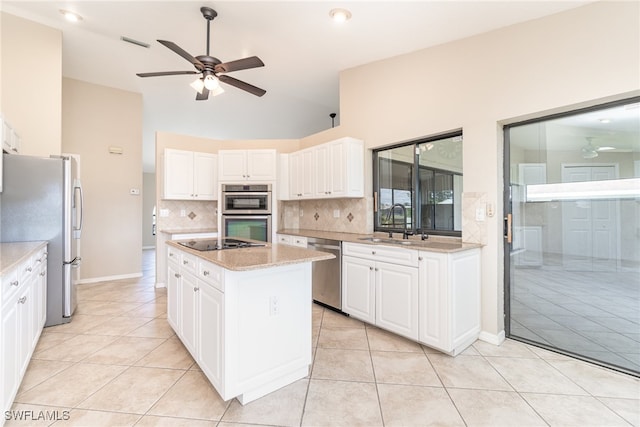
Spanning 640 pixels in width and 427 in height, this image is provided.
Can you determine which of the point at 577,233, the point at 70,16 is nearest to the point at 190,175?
the point at 70,16

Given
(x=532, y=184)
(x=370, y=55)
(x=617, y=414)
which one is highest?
(x=370, y=55)

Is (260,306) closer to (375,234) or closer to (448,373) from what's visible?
(448,373)

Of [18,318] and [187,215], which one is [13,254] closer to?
[18,318]

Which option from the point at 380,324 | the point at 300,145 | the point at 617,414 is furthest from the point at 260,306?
the point at 300,145

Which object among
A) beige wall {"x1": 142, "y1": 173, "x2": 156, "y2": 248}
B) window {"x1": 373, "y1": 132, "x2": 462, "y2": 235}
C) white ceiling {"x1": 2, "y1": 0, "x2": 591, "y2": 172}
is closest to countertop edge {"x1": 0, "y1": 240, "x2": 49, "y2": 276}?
white ceiling {"x1": 2, "y1": 0, "x2": 591, "y2": 172}

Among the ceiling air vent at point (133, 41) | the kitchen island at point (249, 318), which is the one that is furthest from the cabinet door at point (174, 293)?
the ceiling air vent at point (133, 41)

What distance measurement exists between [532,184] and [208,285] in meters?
2.83

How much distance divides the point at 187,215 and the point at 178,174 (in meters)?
0.73

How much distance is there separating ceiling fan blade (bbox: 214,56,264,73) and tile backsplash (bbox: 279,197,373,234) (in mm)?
2040

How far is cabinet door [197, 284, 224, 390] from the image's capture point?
1.73 m

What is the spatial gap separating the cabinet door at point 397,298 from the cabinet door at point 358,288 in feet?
0.26

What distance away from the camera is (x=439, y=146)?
3.24m

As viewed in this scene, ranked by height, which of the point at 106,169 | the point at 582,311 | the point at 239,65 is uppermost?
the point at 239,65

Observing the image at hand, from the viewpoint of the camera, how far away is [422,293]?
250 centimetres
